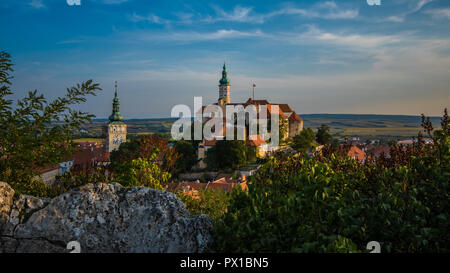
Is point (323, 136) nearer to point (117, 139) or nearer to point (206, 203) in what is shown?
point (117, 139)

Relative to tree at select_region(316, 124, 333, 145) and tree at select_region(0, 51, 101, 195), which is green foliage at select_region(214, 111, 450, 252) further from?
tree at select_region(316, 124, 333, 145)

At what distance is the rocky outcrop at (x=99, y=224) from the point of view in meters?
3.80

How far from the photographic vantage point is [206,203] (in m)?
7.45

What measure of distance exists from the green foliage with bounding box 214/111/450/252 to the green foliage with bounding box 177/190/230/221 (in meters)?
2.68

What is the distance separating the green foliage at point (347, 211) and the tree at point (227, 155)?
49.8 m

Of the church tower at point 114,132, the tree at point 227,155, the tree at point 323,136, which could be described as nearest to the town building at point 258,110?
the tree at point 227,155

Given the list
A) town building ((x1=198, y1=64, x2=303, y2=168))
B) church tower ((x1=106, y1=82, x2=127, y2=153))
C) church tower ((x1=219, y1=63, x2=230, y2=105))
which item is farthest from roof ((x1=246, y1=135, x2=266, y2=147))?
church tower ((x1=106, y1=82, x2=127, y2=153))

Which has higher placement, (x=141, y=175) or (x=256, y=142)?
(x=141, y=175)

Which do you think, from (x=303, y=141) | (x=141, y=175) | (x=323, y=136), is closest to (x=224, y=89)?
(x=323, y=136)

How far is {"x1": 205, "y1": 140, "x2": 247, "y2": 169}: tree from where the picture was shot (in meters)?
54.2

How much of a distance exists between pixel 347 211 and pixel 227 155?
2032 inches

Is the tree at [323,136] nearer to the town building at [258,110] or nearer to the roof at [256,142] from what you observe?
the town building at [258,110]
